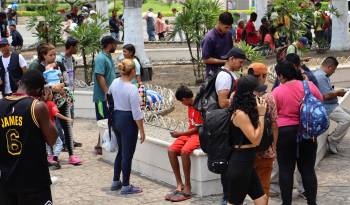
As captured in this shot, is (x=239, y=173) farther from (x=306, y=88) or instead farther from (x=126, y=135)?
(x=126, y=135)

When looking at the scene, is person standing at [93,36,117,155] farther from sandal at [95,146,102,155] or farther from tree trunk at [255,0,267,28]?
tree trunk at [255,0,267,28]

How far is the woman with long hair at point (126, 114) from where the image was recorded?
7.60 m

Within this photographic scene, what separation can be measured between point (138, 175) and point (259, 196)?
2853mm

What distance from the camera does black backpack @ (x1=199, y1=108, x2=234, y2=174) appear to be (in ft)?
19.4

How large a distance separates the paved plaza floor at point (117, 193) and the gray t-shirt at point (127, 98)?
0.93 m

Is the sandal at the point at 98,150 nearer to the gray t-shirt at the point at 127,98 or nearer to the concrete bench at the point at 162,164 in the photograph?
the concrete bench at the point at 162,164

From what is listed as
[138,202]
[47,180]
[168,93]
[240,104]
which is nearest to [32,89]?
[47,180]

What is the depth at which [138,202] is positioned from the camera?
7586 mm

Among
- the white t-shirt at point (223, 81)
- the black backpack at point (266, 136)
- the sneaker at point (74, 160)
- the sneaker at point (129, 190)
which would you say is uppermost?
the white t-shirt at point (223, 81)

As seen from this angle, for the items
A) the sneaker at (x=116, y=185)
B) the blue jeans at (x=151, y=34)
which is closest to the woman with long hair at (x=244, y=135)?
the sneaker at (x=116, y=185)

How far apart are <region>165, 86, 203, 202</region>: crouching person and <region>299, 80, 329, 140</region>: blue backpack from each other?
1152 millimetres

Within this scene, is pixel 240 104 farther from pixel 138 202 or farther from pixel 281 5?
pixel 281 5

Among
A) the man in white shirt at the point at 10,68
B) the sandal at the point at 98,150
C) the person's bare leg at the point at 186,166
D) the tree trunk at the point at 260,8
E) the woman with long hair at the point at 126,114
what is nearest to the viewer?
the person's bare leg at the point at 186,166

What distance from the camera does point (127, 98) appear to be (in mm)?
7602
